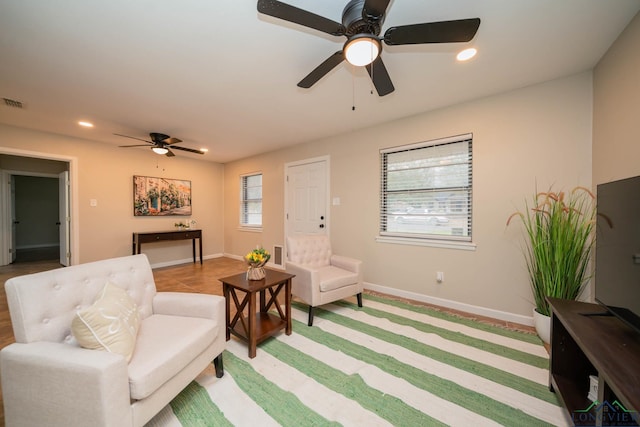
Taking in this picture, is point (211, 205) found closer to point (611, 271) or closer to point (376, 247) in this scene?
point (376, 247)

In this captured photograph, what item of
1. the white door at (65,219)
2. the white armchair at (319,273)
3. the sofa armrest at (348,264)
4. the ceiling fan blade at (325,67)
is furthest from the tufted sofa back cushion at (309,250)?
the white door at (65,219)

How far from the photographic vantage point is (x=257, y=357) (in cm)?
190

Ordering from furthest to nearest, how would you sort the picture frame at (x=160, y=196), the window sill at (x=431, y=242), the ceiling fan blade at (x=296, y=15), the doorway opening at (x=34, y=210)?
the picture frame at (x=160, y=196) → the doorway opening at (x=34, y=210) → the window sill at (x=431, y=242) → the ceiling fan blade at (x=296, y=15)

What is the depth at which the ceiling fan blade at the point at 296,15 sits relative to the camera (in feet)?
3.65

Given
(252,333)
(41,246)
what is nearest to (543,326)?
(252,333)

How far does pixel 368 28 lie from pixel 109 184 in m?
5.26

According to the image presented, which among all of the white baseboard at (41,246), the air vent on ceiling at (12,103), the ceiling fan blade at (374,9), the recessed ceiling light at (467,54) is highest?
the recessed ceiling light at (467,54)

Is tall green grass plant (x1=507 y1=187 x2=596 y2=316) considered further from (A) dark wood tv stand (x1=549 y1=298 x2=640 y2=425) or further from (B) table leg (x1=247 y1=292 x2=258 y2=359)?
(B) table leg (x1=247 y1=292 x2=258 y2=359)

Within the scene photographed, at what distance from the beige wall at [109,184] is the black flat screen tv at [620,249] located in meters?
6.28

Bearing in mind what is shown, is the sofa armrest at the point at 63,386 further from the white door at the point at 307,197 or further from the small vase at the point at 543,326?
the white door at the point at 307,197

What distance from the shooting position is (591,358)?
102 centimetres

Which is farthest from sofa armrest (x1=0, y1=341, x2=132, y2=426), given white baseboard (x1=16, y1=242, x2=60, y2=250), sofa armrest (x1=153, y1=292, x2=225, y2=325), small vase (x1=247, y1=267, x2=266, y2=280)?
white baseboard (x1=16, y1=242, x2=60, y2=250)

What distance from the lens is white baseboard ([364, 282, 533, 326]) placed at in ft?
8.07

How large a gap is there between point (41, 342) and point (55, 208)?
950 cm
